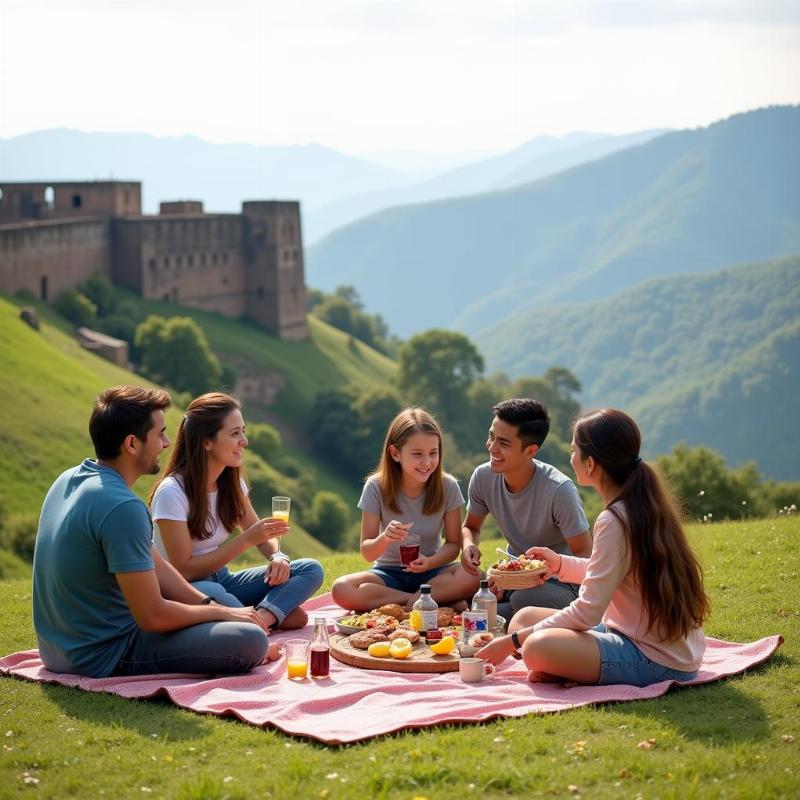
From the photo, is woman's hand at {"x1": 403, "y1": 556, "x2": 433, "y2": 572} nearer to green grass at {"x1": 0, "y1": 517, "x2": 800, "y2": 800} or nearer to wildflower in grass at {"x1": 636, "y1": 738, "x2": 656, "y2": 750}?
green grass at {"x1": 0, "y1": 517, "x2": 800, "y2": 800}

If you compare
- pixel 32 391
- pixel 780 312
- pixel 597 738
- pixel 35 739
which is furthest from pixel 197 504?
pixel 780 312

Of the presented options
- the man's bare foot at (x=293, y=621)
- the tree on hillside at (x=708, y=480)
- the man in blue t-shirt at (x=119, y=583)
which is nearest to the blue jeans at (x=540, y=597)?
the man's bare foot at (x=293, y=621)

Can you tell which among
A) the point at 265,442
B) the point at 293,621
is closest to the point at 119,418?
the point at 293,621

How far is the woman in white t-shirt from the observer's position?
28.3ft

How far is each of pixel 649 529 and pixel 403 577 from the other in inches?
112

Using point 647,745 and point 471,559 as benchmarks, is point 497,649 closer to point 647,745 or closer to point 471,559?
point 471,559

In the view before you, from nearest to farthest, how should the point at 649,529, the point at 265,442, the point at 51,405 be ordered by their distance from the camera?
the point at 649,529 < the point at 51,405 < the point at 265,442

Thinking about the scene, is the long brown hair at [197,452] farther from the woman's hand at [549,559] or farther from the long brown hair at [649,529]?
the long brown hair at [649,529]

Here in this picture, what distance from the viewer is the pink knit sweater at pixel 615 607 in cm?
722

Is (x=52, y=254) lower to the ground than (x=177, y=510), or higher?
higher

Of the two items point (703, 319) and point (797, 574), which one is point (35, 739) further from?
point (703, 319)

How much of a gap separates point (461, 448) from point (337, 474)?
7.67 m

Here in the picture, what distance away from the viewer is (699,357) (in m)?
162

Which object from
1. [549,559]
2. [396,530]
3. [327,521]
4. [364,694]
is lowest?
[327,521]
